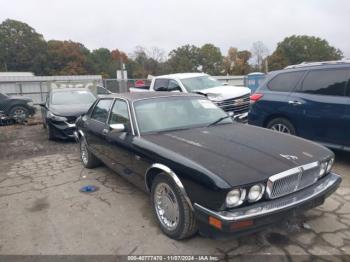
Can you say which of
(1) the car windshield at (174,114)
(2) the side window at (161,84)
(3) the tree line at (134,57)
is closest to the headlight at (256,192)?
(1) the car windshield at (174,114)

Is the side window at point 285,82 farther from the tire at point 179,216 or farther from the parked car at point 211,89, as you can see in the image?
the tire at point 179,216

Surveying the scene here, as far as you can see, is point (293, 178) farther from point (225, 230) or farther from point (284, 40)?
point (284, 40)

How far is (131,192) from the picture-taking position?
4.82 metres

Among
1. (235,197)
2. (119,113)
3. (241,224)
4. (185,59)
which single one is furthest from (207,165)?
(185,59)

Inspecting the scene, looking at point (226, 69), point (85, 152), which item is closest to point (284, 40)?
point (226, 69)

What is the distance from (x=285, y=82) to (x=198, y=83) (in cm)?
452

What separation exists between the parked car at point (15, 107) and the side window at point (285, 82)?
37.1ft

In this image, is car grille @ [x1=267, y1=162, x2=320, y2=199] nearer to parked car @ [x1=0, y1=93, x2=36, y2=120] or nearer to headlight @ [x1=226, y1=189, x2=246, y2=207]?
headlight @ [x1=226, y1=189, x2=246, y2=207]

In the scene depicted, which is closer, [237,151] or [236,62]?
Answer: [237,151]

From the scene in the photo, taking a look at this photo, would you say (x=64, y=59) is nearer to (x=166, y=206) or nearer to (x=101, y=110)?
(x=101, y=110)

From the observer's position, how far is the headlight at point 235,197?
2725mm

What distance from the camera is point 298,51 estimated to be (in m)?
60.1

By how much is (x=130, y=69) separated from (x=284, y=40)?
30.9 meters

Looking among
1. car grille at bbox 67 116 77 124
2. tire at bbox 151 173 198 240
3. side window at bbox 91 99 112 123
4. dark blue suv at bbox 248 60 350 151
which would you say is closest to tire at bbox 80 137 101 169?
side window at bbox 91 99 112 123
